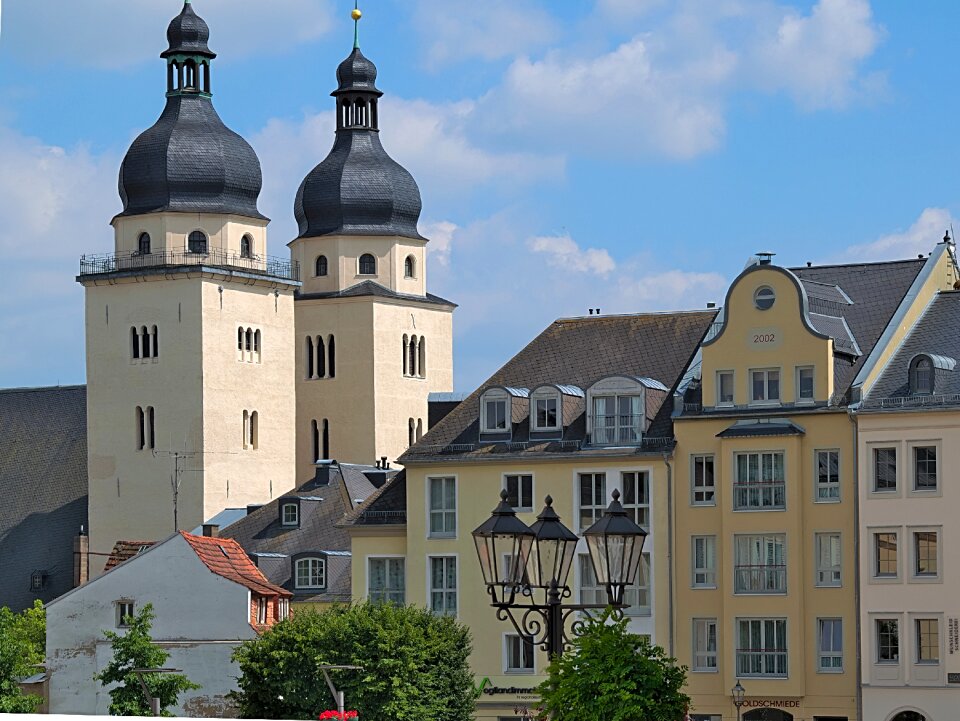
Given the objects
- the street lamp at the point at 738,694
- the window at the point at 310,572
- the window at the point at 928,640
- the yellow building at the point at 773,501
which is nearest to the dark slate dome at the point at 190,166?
the window at the point at 310,572

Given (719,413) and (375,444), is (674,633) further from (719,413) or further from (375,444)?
(375,444)

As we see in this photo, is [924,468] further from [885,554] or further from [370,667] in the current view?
[370,667]

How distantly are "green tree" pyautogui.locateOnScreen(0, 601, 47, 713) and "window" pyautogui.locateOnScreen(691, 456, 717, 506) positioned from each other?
400 inches

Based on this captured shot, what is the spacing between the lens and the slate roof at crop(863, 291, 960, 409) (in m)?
38.3

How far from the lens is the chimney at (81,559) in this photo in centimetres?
6494

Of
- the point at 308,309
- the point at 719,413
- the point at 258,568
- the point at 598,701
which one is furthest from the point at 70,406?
the point at 598,701

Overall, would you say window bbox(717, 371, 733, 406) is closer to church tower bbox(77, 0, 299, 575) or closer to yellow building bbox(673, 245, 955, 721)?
yellow building bbox(673, 245, 955, 721)

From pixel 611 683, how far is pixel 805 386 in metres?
19.0

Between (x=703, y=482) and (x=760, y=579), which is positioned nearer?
(x=760, y=579)

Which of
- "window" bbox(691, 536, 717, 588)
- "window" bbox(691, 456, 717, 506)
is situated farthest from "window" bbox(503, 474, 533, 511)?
"window" bbox(691, 536, 717, 588)

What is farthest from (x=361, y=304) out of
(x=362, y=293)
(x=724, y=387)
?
(x=724, y=387)

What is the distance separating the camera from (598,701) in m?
21.0

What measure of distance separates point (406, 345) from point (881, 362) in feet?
114

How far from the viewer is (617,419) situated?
4119 centimetres
